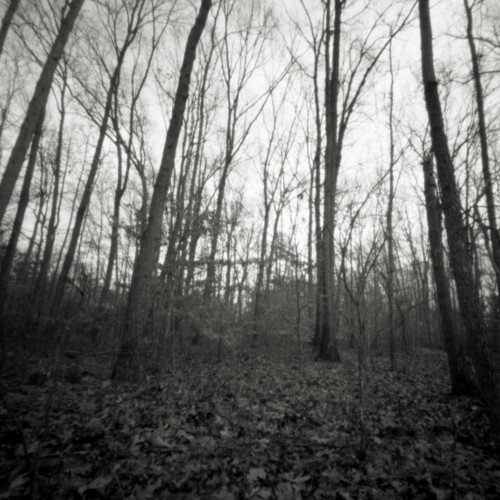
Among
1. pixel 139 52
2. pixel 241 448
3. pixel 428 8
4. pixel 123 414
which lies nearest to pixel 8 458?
pixel 123 414

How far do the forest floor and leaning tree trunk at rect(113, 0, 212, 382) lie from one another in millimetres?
450

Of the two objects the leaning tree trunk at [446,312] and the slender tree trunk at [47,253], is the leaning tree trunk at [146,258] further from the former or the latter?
the slender tree trunk at [47,253]

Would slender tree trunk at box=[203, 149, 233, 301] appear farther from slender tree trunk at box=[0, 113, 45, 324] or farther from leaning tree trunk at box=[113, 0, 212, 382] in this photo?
slender tree trunk at box=[0, 113, 45, 324]

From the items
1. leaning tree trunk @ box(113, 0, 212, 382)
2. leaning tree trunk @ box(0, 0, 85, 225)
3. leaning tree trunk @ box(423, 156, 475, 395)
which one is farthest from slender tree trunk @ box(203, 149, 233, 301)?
leaning tree trunk @ box(423, 156, 475, 395)

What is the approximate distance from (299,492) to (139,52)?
45.2 feet

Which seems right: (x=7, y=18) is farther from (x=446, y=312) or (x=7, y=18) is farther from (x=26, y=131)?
(x=446, y=312)

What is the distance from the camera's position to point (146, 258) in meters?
5.14

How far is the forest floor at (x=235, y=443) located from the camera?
222 centimetres

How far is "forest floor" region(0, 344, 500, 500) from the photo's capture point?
2.22 metres

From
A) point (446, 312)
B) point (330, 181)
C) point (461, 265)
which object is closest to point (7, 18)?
point (330, 181)

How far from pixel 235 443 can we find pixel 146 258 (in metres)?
3.41

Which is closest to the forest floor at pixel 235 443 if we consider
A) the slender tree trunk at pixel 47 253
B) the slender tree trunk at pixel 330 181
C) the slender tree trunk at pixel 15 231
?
the slender tree trunk at pixel 330 181

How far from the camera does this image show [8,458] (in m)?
2.40

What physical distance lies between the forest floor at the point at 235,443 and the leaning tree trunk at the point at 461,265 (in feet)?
2.16
